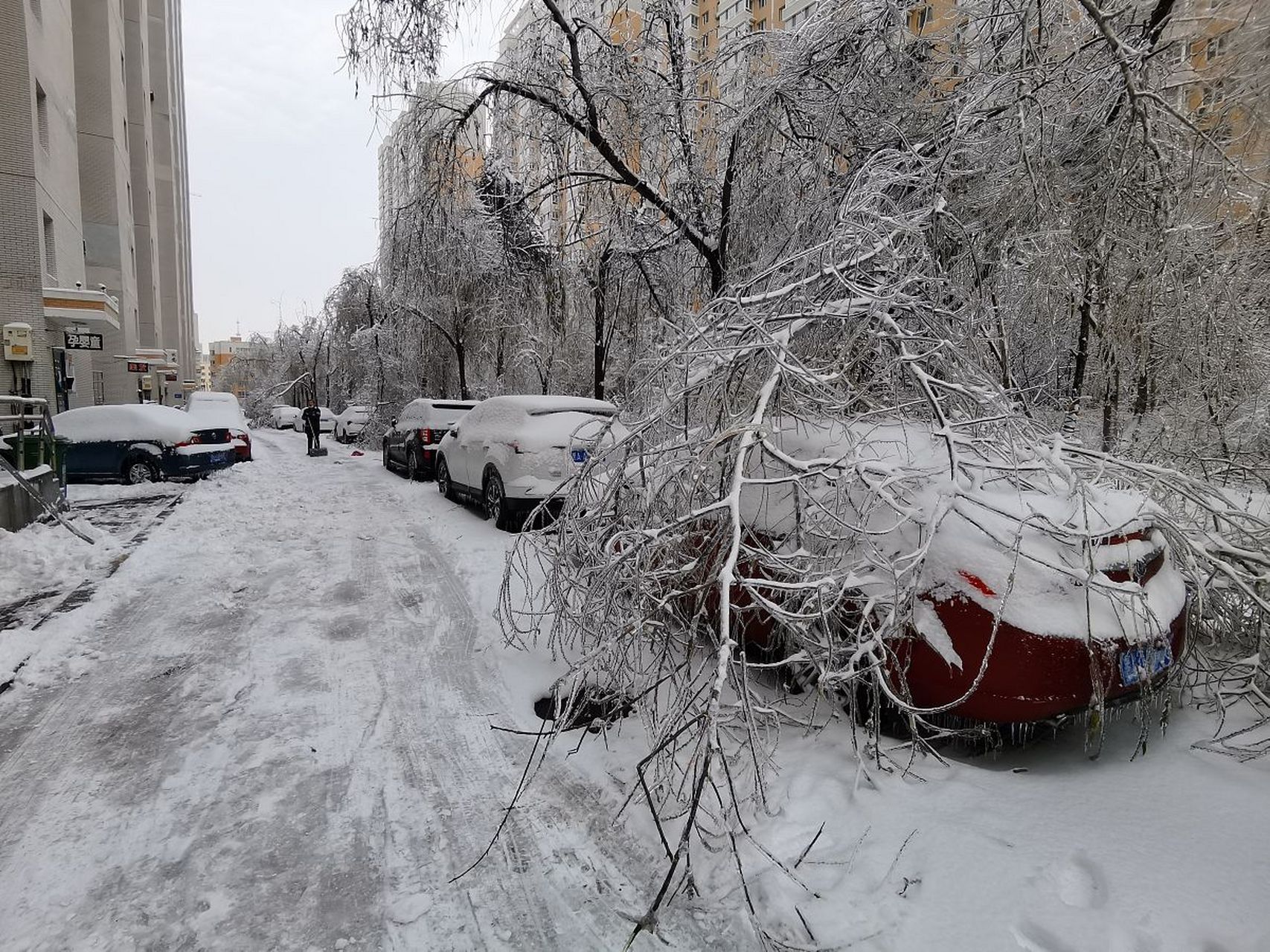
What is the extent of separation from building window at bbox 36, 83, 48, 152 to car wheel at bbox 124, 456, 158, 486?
36.3ft

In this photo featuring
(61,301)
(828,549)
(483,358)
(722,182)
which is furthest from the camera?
(483,358)

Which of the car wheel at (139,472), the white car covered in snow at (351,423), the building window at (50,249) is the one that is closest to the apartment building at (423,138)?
the car wheel at (139,472)

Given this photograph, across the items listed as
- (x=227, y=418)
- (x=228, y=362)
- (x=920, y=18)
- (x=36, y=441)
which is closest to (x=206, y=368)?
(x=228, y=362)

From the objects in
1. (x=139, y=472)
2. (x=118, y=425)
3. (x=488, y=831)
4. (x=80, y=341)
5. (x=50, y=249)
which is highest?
(x=50, y=249)

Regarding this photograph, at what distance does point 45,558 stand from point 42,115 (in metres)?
17.8

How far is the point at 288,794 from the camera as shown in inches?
120

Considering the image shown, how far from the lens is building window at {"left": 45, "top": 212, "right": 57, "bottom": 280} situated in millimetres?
17625

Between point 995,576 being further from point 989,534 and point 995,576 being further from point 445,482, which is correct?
point 445,482

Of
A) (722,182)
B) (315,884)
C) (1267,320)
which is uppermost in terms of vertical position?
(722,182)

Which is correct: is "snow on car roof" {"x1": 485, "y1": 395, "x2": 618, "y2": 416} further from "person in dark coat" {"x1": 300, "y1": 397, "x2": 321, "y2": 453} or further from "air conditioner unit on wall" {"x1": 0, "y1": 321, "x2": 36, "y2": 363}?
"person in dark coat" {"x1": 300, "y1": 397, "x2": 321, "y2": 453}

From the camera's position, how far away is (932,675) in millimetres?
3014

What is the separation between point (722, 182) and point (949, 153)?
147 inches

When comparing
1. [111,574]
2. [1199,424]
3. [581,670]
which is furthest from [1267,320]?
[111,574]

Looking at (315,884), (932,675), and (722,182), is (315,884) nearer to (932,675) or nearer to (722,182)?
(932,675)
